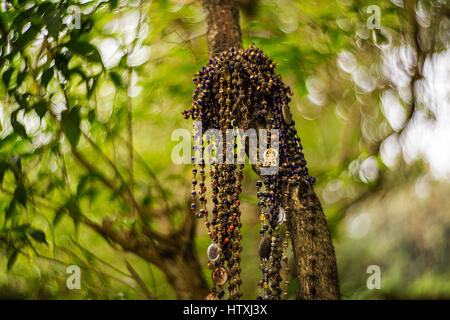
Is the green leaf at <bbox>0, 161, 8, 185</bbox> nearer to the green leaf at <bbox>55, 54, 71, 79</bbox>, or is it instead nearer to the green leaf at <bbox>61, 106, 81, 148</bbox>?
the green leaf at <bbox>61, 106, 81, 148</bbox>

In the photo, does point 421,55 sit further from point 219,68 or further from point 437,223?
point 219,68

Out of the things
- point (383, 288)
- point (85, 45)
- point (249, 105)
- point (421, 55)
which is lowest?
point (383, 288)

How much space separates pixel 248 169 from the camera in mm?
1978

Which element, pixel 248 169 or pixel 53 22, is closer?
pixel 53 22

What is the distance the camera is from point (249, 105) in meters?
0.96

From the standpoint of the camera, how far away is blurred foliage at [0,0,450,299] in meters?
1.49

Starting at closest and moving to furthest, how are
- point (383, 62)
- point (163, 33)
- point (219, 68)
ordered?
point (219, 68) → point (383, 62) → point (163, 33)

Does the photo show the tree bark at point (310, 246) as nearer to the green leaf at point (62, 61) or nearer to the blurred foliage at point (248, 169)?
the green leaf at point (62, 61)

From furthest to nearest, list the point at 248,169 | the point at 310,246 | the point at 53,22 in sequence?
the point at 248,169, the point at 53,22, the point at 310,246

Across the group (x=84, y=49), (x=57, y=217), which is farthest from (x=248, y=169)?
(x=84, y=49)

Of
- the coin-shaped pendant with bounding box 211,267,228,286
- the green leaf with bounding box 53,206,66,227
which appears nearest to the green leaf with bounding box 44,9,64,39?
the green leaf with bounding box 53,206,66,227

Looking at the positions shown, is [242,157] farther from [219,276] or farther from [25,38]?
[25,38]

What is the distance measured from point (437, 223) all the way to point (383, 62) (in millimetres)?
770
